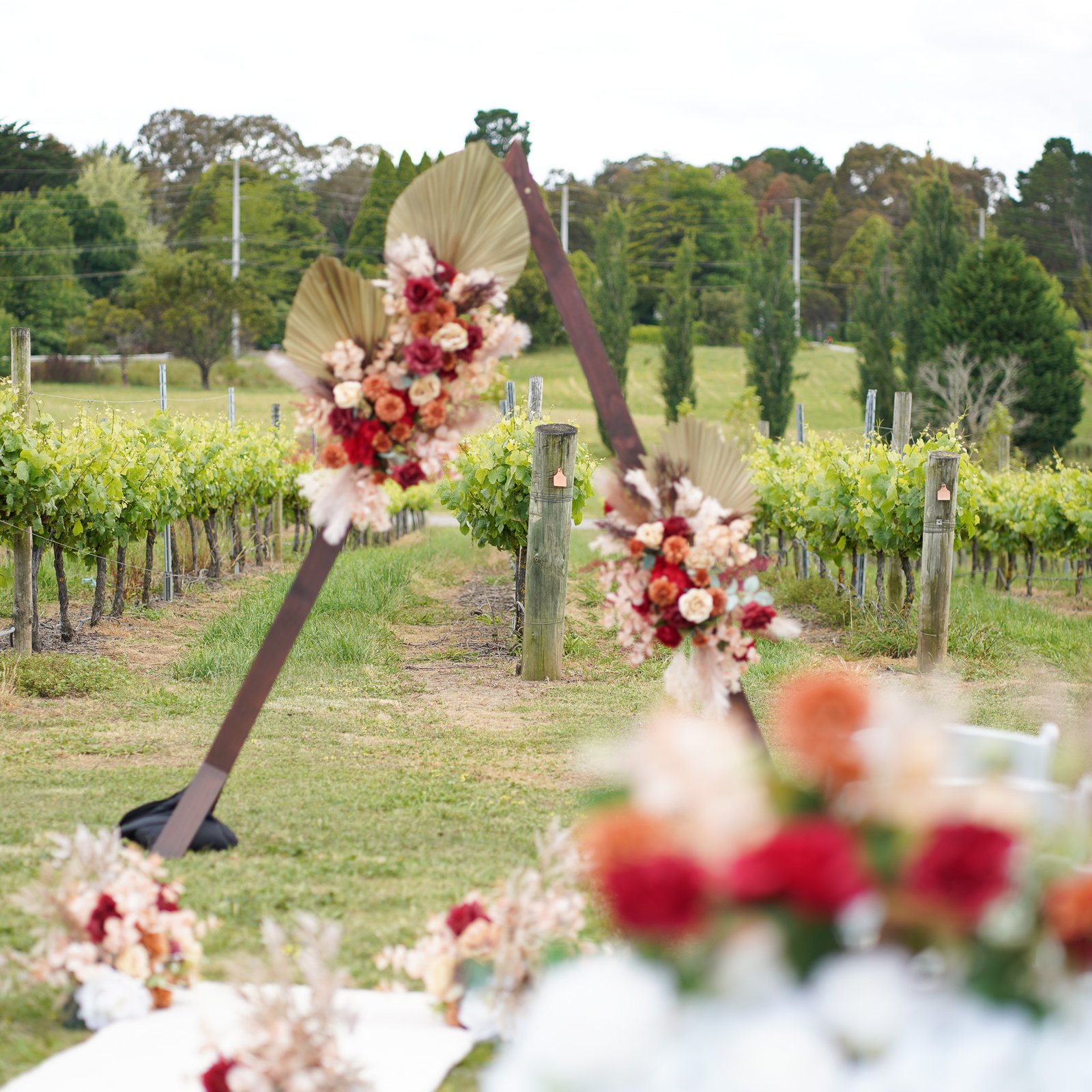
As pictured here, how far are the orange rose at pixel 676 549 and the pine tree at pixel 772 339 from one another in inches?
1246

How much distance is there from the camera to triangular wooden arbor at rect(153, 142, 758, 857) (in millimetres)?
3422

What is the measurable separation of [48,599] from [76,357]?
31.3 metres

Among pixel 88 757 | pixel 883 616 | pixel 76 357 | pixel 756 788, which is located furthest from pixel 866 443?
pixel 76 357

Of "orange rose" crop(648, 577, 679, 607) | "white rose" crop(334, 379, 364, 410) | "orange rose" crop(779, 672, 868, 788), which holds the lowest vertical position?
"orange rose" crop(648, 577, 679, 607)

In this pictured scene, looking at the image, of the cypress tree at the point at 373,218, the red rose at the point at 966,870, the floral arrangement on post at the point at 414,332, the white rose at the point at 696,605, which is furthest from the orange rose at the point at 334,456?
the cypress tree at the point at 373,218

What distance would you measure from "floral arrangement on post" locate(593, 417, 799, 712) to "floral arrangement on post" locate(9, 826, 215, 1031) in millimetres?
1313

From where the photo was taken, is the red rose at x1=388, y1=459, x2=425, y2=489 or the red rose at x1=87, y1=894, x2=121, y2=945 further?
the red rose at x1=388, y1=459, x2=425, y2=489

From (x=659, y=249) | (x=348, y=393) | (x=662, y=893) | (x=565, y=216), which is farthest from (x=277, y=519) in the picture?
(x=659, y=249)

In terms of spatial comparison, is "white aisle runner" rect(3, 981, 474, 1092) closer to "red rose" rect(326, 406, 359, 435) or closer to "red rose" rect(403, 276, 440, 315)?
"red rose" rect(326, 406, 359, 435)

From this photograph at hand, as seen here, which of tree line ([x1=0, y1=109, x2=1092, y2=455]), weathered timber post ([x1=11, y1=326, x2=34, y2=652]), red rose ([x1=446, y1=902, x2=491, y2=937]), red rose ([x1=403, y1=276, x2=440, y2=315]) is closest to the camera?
red rose ([x1=446, y1=902, x2=491, y2=937])

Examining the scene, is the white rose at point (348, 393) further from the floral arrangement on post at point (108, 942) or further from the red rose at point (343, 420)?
the floral arrangement on post at point (108, 942)

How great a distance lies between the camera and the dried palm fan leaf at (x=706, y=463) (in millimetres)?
3227

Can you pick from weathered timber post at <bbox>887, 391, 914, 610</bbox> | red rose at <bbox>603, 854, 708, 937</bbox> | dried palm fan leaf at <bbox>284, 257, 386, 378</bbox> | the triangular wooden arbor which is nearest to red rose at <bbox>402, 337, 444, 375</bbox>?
dried palm fan leaf at <bbox>284, 257, 386, 378</bbox>

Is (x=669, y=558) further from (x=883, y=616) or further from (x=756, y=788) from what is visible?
(x=883, y=616)
